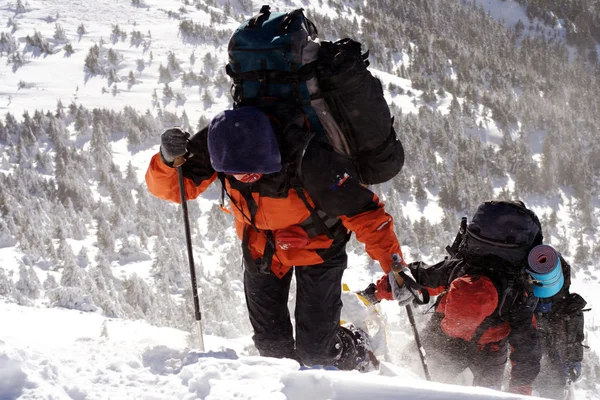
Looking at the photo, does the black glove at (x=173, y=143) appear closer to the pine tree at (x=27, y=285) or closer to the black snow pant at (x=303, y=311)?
the black snow pant at (x=303, y=311)

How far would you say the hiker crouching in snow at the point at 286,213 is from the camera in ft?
8.79

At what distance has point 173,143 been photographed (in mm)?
2957

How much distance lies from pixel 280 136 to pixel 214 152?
39 cm

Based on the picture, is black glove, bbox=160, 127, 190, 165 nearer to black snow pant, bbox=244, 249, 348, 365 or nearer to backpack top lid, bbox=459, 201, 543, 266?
black snow pant, bbox=244, 249, 348, 365

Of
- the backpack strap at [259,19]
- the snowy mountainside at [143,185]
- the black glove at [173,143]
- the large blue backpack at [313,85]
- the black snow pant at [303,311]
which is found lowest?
the snowy mountainside at [143,185]

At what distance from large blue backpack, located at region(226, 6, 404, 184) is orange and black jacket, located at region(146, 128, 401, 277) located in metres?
0.18

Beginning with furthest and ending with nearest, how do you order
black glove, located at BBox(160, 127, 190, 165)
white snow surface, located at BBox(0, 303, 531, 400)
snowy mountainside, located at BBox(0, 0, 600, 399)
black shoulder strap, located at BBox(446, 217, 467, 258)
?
snowy mountainside, located at BBox(0, 0, 600, 399), black shoulder strap, located at BBox(446, 217, 467, 258), black glove, located at BBox(160, 127, 190, 165), white snow surface, located at BBox(0, 303, 531, 400)

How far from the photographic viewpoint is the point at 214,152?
271 centimetres

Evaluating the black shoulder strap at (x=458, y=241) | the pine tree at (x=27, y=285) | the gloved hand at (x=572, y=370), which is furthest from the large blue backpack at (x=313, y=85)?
the pine tree at (x=27, y=285)

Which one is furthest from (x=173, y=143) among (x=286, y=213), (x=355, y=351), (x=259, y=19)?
(x=355, y=351)

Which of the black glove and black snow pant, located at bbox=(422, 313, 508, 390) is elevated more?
the black glove

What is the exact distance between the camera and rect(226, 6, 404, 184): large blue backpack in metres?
2.82

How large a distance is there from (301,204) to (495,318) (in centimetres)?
166

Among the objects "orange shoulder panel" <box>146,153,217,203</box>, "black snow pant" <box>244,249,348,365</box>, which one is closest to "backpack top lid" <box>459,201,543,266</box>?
"black snow pant" <box>244,249,348,365</box>
